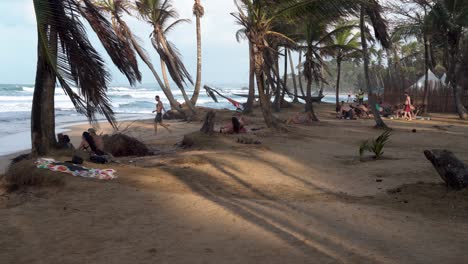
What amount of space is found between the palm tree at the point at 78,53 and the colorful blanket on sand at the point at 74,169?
28.3 inches

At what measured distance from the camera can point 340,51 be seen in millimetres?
22391

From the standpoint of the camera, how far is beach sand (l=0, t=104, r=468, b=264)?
3.54 metres

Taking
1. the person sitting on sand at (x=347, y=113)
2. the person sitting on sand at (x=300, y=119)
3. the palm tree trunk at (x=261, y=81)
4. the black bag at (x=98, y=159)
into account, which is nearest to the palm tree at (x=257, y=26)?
the palm tree trunk at (x=261, y=81)

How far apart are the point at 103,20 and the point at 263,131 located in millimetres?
7513

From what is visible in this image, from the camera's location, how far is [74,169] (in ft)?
19.0

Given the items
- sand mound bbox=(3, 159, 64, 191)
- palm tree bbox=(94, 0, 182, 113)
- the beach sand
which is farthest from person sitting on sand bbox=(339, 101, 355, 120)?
sand mound bbox=(3, 159, 64, 191)

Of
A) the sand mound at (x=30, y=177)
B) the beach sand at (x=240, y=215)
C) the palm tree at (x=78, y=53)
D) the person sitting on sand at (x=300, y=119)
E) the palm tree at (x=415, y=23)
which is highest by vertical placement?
the palm tree at (x=415, y=23)

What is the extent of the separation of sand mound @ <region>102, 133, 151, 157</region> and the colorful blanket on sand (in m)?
3.31

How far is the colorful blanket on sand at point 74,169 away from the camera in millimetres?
5611

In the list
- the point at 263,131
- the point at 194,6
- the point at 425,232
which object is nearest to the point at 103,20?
the point at 425,232

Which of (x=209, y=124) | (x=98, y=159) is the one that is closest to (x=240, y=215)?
(x=98, y=159)

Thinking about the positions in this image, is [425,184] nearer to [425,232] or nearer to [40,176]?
[425,232]

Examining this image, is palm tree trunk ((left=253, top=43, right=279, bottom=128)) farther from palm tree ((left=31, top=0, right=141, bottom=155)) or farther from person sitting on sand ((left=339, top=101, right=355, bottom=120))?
person sitting on sand ((left=339, top=101, right=355, bottom=120))

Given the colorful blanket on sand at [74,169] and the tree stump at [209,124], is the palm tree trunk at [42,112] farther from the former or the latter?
the tree stump at [209,124]
